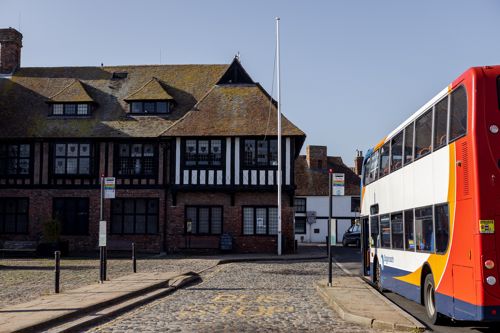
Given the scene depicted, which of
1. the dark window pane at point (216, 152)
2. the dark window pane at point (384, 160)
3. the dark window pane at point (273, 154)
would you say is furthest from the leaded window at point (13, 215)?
the dark window pane at point (384, 160)

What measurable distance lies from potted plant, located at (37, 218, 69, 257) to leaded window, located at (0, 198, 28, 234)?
3.54 m

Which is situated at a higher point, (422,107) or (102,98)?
(102,98)

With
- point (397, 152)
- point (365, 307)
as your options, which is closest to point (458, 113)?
point (397, 152)

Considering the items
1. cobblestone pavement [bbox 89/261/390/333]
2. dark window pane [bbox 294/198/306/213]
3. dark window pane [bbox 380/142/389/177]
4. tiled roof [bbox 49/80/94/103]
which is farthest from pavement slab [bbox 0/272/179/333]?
dark window pane [bbox 294/198/306/213]

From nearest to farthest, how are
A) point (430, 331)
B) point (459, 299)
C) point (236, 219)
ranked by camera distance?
point (459, 299), point (430, 331), point (236, 219)

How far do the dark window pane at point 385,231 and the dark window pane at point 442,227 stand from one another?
4.25 m

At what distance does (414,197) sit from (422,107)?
1659 millimetres

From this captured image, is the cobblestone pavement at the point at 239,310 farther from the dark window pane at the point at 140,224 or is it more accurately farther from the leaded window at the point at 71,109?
the leaded window at the point at 71,109

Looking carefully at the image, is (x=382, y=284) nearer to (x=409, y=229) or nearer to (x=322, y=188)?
(x=409, y=229)

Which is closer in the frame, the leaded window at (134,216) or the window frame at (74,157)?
the leaded window at (134,216)

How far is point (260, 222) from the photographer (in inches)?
1271

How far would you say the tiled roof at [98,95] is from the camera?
1331 inches

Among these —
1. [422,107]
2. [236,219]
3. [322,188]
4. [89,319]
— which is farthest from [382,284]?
[322,188]

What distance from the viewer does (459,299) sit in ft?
29.1
